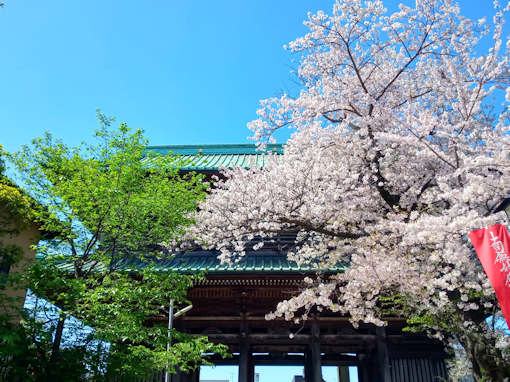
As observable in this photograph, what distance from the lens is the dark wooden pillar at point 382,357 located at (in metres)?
10.7

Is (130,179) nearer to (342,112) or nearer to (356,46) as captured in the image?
(342,112)

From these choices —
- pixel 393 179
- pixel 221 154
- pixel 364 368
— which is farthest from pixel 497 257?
pixel 221 154

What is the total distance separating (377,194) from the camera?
28.4ft

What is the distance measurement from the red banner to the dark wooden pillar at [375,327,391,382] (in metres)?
6.49

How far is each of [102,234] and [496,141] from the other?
740cm

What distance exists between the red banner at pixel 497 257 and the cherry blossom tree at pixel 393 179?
49 cm

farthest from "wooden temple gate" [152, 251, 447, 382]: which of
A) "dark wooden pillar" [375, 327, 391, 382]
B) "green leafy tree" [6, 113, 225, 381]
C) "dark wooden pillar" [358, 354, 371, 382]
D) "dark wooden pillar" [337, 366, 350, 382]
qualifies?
"dark wooden pillar" [337, 366, 350, 382]

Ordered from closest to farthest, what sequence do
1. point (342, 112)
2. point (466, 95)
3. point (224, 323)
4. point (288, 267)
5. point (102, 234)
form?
1. point (466, 95)
2. point (102, 234)
3. point (342, 112)
4. point (288, 267)
5. point (224, 323)

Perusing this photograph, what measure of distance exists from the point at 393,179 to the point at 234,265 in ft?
16.0

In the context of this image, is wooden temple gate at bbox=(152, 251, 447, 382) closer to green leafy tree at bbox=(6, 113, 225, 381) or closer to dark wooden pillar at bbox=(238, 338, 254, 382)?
dark wooden pillar at bbox=(238, 338, 254, 382)

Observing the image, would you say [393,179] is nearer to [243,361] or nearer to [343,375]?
[243,361]

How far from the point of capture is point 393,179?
8.24 meters

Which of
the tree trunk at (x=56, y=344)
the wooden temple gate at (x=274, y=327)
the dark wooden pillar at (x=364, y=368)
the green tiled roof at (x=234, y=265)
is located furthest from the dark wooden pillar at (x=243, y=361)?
the tree trunk at (x=56, y=344)

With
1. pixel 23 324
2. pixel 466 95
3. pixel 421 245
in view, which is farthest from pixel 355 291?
pixel 23 324
